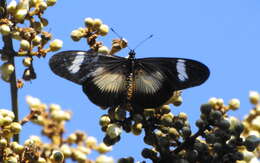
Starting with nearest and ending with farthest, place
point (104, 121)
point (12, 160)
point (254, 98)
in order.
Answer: point (12, 160), point (104, 121), point (254, 98)

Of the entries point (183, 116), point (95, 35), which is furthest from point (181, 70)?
point (95, 35)

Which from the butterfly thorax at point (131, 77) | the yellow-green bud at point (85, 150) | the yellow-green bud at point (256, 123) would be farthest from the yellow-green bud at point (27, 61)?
the yellow-green bud at point (256, 123)

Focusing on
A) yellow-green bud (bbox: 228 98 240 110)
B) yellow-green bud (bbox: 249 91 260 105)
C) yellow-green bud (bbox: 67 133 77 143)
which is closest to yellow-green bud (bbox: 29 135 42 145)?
yellow-green bud (bbox: 67 133 77 143)

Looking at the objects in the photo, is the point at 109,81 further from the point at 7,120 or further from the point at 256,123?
the point at 256,123

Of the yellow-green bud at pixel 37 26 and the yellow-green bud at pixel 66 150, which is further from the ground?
the yellow-green bud at pixel 37 26

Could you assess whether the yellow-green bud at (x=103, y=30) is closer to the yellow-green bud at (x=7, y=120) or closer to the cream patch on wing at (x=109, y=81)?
the cream patch on wing at (x=109, y=81)

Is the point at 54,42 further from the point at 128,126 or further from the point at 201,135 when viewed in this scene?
the point at 201,135

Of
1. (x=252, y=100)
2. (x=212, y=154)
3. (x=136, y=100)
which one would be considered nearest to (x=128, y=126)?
(x=136, y=100)
